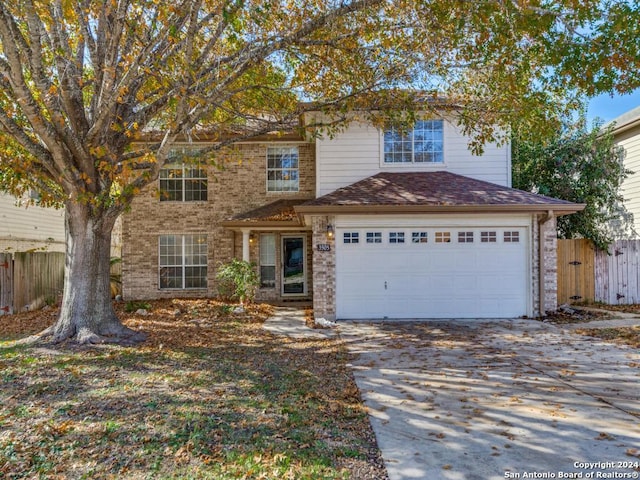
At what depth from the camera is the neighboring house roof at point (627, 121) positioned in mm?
13852

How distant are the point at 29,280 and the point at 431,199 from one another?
11418 millimetres

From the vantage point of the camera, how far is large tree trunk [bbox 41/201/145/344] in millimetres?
7508

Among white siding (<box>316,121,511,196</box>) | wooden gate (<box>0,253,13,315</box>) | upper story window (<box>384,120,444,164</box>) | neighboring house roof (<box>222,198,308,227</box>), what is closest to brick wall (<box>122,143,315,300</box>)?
neighboring house roof (<box>222,198,308,227</box>)

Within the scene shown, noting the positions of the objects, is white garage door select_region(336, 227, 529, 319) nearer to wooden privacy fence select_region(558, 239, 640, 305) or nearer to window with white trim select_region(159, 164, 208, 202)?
wooden privacy fence select_region(558, 239, 640, 305)

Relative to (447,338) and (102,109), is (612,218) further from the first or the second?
A: (102,109)

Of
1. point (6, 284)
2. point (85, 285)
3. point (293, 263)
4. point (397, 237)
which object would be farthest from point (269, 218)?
point (6, 284)

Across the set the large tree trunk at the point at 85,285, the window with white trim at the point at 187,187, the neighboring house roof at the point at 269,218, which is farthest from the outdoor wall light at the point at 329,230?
the window with white trim at the point at 187,187

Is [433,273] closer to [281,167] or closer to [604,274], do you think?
[604,274]

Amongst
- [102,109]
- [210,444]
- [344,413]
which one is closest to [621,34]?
[344,413]

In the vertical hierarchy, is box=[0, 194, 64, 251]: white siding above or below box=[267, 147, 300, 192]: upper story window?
below

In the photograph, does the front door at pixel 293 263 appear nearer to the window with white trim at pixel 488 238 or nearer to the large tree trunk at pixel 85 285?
the window with white trim at pixel 488 238

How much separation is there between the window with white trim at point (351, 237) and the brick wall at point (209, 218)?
4119 millimetres

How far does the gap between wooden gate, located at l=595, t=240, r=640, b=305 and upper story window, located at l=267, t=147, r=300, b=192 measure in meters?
9.69

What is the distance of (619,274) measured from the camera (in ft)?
40.2
